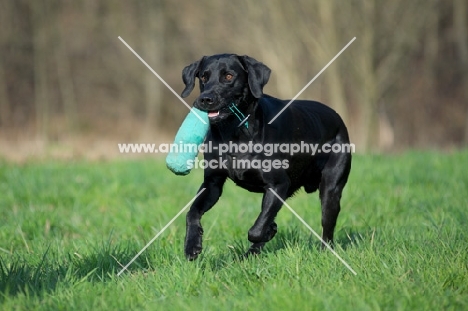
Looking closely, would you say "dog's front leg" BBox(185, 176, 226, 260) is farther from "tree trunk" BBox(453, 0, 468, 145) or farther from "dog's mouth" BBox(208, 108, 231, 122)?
"tree trunk" BBox(453, 0, 468, 145)

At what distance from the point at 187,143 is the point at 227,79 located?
62 centimetres

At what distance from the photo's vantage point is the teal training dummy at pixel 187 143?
16.9 feet

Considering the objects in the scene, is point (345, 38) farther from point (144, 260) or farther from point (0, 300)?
point (0, 300)

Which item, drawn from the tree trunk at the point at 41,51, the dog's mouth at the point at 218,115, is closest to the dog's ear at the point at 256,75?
the dog's mouth at the point at 218,115

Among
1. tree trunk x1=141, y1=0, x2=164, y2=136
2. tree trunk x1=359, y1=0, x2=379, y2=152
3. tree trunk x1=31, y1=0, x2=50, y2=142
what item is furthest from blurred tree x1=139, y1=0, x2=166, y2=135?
tree trunk x1=359, y1=0, x2=379, y2=152

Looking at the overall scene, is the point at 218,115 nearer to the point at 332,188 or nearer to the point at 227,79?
the point at 227,79

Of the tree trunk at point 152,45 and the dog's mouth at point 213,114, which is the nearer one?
the dog's mouth at point 213,114

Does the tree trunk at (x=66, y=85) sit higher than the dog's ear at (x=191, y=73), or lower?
lower

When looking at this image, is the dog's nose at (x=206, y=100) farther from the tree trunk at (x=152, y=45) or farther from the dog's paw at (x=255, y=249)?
the tree trunk at (x=152, y=45)

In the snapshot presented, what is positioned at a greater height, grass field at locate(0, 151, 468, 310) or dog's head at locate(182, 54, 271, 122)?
dog's head at locate(182, 54, 271, 122)

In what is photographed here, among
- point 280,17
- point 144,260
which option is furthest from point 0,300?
point 280,17

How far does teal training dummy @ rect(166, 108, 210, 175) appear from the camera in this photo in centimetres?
516

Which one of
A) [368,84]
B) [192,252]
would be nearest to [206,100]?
[192,252]

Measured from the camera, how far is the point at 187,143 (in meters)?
5.22
